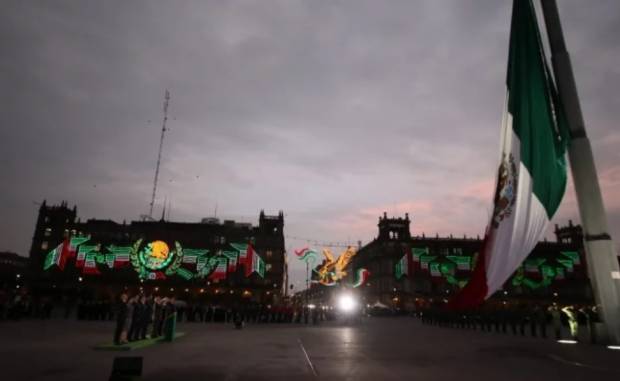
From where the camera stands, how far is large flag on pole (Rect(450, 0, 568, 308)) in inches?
504

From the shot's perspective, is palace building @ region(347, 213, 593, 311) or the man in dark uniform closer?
the man in dark uniform

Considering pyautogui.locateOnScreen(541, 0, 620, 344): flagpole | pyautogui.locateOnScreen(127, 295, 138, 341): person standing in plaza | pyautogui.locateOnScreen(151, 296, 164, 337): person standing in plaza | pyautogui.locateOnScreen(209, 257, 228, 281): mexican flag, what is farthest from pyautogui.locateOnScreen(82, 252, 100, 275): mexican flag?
pyautogui.locateOnScreen(541, 0, 620, 344): flagpole

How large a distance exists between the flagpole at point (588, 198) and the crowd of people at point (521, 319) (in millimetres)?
1950

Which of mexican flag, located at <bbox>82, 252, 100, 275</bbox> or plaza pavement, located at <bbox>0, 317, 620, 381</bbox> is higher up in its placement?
mexican flag, located at <bbox>82, 252, 100, 275</bbox>

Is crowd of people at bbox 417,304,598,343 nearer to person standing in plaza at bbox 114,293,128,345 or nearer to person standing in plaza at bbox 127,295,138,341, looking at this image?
person standing in plaza at bbox 114,293,128,345

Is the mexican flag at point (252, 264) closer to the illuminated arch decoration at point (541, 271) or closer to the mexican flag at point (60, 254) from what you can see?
the mexican flag at point (60, 254)

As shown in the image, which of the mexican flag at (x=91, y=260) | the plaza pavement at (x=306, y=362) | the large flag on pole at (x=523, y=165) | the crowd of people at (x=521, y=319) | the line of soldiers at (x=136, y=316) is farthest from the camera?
the mexican flag at (x=91, y=260)

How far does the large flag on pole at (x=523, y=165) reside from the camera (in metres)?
12.8

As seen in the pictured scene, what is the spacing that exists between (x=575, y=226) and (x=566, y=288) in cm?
3152

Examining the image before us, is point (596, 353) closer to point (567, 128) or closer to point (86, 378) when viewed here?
point (567, 128)

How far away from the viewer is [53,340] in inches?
603

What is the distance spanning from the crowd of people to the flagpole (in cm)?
195

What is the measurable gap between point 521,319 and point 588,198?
41.5 feet

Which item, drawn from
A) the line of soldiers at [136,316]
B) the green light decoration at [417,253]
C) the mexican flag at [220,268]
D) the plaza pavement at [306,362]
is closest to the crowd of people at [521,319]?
the plaza pavement at [306,362]
